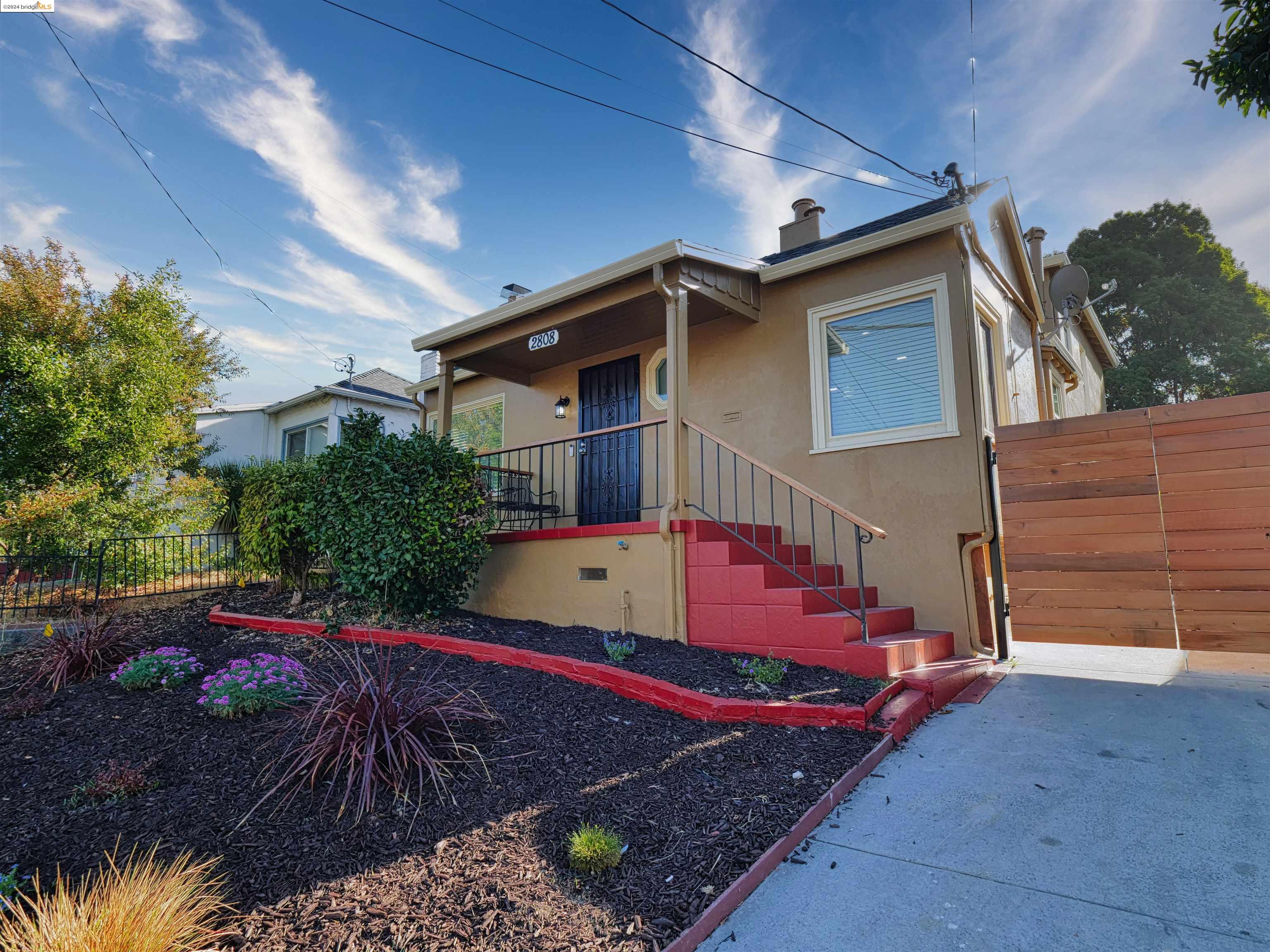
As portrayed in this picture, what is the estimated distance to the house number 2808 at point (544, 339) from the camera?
6.42m

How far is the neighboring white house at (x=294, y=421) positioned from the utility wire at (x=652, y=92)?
8026 millimetres

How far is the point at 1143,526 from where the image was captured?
4.43m

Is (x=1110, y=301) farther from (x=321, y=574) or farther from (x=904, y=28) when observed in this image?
(x=321, y=574)

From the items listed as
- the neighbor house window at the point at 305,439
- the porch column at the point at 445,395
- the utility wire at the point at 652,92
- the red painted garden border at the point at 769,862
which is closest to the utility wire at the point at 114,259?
the neighbor house window at the point at 305,439

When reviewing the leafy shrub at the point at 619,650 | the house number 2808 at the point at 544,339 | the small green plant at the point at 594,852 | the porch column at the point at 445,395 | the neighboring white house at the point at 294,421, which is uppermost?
the neighboring white house at the point at 294,421

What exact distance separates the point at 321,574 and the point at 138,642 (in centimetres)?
182

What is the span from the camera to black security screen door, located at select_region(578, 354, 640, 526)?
7.23 m

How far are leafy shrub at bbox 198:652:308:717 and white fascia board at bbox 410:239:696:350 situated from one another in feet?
12.9

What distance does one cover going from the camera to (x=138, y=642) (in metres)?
4.75

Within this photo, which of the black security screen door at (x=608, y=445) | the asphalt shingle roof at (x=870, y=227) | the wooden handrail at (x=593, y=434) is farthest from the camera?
the black security screen door at (x=608, y=445)

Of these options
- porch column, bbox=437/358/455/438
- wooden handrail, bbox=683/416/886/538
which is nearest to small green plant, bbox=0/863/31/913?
wooden handrail, bbox=683/416/886/538

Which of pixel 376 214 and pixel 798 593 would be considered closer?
pixel 798 593

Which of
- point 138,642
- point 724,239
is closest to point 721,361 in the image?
point 724,239

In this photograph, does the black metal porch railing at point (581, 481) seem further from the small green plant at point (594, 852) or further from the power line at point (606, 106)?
the small green plant at point (594, 852)
